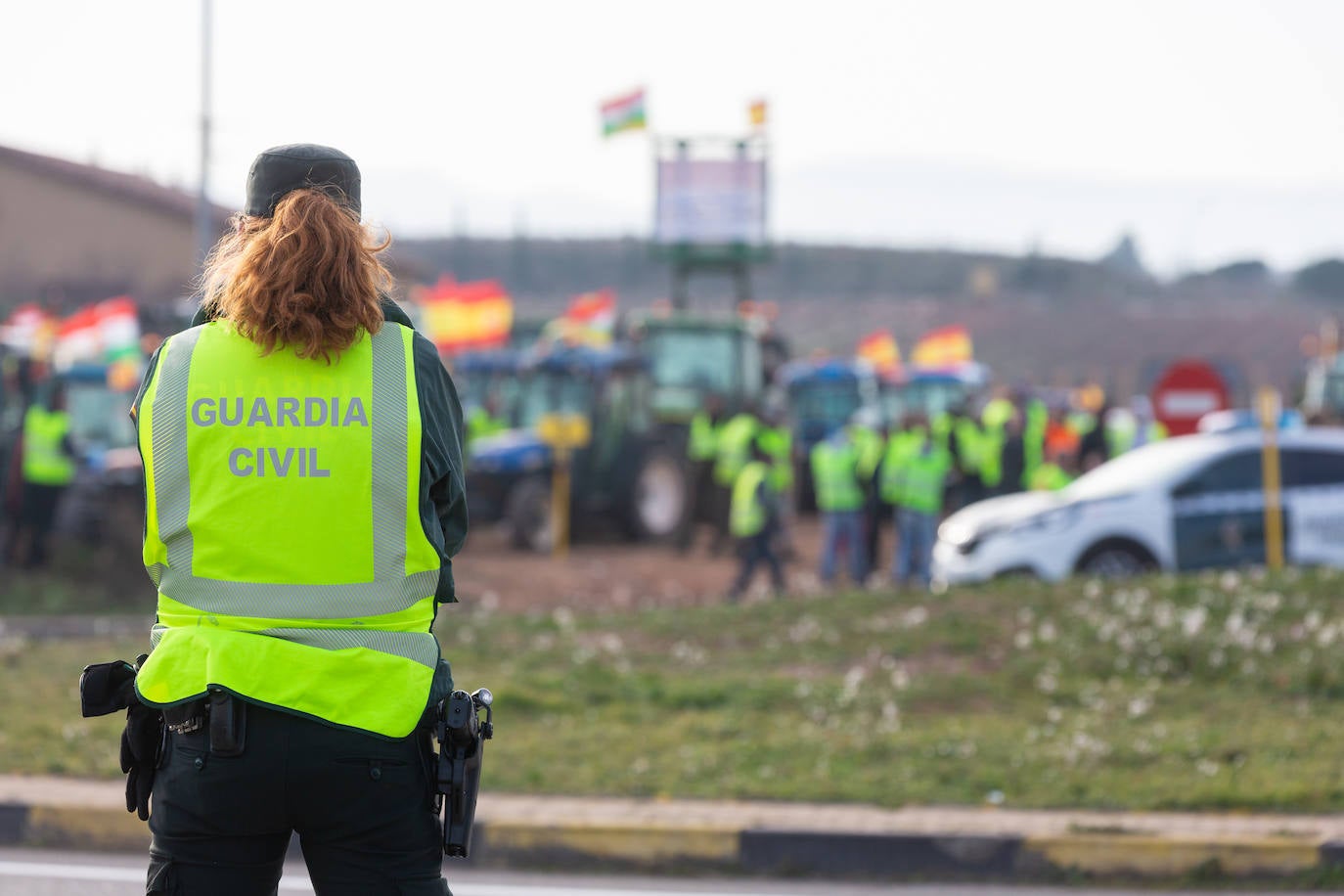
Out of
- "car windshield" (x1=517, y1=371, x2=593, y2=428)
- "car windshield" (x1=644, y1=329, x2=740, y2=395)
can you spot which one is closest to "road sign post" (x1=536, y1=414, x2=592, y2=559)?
"car windshield" (x1=517, y1=371, x2=593, y2=428)

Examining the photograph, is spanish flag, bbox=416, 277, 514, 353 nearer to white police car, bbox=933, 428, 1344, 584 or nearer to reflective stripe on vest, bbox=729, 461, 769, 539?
reflective stripe on vest, bbox=729, 461, 769, 539

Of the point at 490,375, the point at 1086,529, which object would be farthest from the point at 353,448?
the point at 490,375

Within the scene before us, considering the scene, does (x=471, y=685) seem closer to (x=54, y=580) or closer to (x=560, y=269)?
(x=54, y=580)

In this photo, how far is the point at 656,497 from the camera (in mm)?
21281

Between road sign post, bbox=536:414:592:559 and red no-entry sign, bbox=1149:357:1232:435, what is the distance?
6503mm

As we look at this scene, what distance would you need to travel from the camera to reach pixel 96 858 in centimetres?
682

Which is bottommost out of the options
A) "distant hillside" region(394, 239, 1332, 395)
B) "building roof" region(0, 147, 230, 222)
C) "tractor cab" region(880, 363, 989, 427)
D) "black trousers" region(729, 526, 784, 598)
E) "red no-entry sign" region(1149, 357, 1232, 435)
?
"black trousers" region(729, 526, 784, 598)

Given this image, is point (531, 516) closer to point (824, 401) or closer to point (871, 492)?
point (871, 492)

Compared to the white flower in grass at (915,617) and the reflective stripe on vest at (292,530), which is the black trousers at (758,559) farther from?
the reflective stripe on vest at (292,530)

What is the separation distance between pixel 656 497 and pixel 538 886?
14919 mm

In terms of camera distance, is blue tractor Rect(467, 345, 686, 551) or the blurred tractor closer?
the blurred tractor

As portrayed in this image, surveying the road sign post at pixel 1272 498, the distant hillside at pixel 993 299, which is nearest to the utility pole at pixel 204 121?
the road sign post at pixel 1272 498

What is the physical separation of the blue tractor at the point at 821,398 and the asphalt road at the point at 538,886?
19.7 meters

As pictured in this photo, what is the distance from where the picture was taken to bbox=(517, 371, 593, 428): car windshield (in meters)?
22.0
